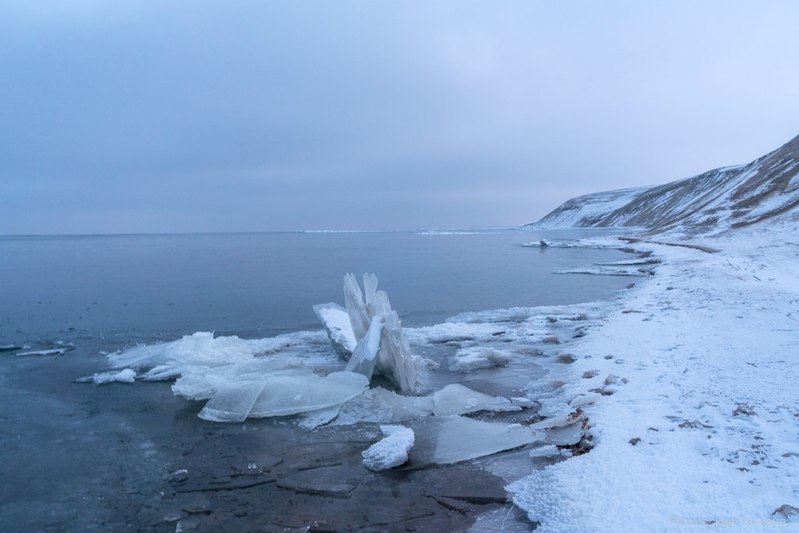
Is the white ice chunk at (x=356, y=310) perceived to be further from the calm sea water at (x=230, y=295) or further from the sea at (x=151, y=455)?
the calm sea water at (x=230, y=295)

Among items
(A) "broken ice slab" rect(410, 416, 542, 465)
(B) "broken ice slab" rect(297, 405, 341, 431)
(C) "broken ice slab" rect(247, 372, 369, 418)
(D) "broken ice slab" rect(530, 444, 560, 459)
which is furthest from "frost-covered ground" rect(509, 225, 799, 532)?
(C) "broken ice slab" rect(247, 372, 369, 418)

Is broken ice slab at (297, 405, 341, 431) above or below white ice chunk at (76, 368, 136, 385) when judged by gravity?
below

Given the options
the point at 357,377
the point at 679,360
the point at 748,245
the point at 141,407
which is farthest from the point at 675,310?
the point at 748,245

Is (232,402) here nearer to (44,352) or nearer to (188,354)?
(188,354)

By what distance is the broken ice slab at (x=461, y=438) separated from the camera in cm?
663

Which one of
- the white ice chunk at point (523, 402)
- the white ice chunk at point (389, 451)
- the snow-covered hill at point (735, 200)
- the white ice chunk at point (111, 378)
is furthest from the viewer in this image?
the snow-covered hill at point (735, 200)

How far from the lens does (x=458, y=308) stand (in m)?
19.4

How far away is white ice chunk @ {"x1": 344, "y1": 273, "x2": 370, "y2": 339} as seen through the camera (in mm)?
11633

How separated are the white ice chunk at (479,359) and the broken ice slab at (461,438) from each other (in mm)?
3195

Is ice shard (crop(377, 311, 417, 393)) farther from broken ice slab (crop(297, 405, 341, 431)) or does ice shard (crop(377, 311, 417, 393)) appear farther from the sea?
broken ice slab (crop(297, 405, 341, 431))

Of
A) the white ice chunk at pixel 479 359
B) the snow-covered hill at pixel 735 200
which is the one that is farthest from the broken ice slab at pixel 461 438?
the snow-covered hill at pixel 735 200

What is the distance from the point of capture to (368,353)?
9781mm

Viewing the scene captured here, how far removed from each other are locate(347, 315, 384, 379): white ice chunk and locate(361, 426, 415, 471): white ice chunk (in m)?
2.77

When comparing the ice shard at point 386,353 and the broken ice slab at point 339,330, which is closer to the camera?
the ice shard at point 386,353
